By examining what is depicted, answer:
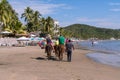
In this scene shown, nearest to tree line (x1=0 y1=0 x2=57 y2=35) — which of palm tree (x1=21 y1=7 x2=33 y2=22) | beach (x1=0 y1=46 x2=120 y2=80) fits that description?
palm tree (x1=21 y1=7 x2=33 y2=22)

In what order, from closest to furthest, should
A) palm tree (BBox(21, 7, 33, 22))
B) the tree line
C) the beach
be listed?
the beach < the tree line < palm tree (BBox(21, 7, 33, 22))

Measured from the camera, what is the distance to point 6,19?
73062 mm

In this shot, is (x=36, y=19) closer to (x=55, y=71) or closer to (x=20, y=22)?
(x=20, y=22)

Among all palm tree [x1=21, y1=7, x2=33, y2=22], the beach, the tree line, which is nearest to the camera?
the beach

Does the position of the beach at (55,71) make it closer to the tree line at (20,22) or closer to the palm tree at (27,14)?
the tree line at (20,22)

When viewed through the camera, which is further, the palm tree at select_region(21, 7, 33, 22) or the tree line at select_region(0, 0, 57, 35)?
the palm tree at select_region(21, 7, 33, 22)

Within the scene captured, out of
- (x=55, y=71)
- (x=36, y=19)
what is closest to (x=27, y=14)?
(x=36, y=19)

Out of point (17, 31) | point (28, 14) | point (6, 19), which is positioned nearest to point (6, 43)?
point (6, 19)

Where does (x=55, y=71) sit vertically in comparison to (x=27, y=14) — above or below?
below

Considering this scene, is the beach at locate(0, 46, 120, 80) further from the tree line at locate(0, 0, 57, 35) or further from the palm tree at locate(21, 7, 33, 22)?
the palm tree at locate(21, 7, 33, 22)

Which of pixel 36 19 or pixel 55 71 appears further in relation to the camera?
pixel 36 19

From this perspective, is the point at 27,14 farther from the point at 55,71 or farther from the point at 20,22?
the point at 55,71

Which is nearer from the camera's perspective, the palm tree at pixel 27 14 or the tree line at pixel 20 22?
the tree line at pixel 20 22

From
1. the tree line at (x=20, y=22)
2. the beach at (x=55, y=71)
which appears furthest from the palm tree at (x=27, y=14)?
the beach at (x=55, y=71)
